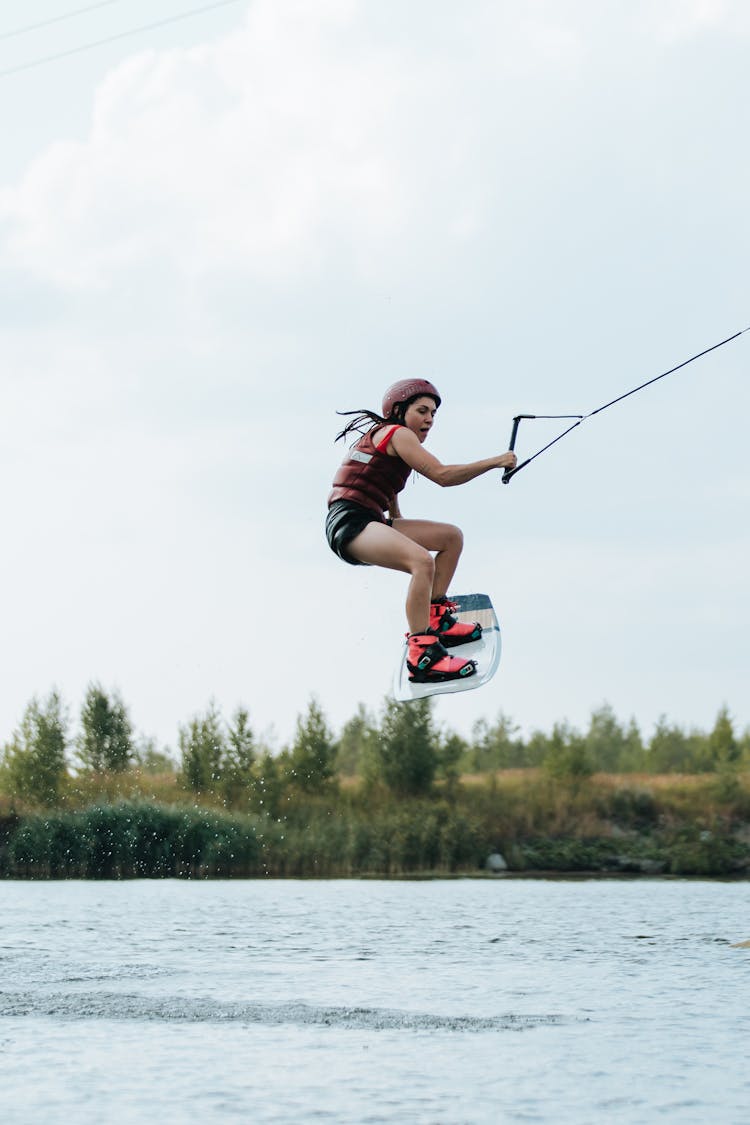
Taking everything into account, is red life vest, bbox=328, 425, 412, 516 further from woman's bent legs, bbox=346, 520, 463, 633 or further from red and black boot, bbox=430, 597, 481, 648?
red and black boot, bbox=430, 597, 481, 648

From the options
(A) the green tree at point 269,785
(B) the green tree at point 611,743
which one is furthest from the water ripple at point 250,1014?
(B) the green tree at point 611,743

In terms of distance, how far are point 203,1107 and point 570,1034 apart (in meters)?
6.39

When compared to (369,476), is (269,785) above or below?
above

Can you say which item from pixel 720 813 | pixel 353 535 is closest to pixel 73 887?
pixel 720 813

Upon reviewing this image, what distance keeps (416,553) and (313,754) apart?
51.9m

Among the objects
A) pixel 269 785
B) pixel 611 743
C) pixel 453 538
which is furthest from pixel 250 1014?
pixel 611 743

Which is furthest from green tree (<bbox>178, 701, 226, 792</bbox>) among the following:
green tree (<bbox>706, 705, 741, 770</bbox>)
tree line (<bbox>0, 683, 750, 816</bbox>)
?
green tree (<bbox>706, 705, 741, 770</bbox>)

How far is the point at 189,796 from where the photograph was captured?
188 ft

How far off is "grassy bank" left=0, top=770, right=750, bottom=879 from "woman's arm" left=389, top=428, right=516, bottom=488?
38.0 metres

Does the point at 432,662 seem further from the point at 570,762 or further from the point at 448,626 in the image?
the point at 570,762

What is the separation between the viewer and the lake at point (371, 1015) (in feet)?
49.3

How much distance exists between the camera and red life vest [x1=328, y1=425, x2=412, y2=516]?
12.2 metres

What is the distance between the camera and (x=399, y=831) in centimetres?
5291

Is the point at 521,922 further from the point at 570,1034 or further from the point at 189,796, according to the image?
the point at 189,796
